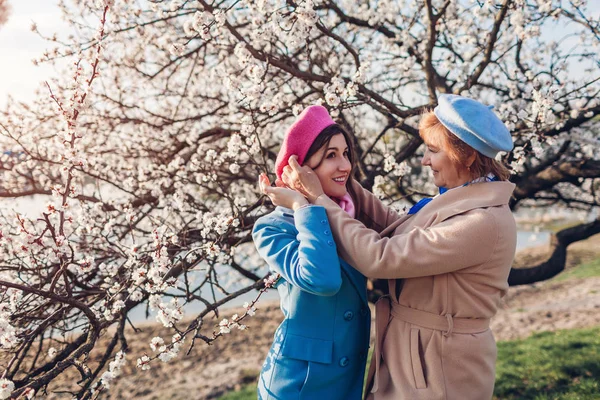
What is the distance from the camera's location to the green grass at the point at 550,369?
12.5ft

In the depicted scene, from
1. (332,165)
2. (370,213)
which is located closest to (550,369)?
(370,213)

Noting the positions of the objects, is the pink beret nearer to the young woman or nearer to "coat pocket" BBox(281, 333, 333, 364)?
the young woman

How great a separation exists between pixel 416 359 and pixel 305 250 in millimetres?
478

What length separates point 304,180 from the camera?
5.08 ft

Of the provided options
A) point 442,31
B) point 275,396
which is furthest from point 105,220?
point 442,31

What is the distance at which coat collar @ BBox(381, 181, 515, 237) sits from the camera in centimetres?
139

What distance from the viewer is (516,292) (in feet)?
32.9

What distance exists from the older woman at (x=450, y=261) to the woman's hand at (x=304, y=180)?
0.03 metres

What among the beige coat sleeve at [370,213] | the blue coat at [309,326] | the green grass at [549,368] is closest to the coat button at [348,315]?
the blue coat at [309,326]

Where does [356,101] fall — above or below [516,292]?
above

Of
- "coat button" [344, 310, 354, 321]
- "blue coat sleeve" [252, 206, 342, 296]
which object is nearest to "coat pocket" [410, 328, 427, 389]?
"coat button" [344, 310, 354, 321]

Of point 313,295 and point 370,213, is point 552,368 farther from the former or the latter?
point 313,295

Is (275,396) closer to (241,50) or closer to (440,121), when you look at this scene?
(440,121)

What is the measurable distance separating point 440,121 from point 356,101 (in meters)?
1.61
